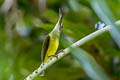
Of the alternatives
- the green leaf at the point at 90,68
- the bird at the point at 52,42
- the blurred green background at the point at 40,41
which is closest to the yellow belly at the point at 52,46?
the bird at the point at 52,42

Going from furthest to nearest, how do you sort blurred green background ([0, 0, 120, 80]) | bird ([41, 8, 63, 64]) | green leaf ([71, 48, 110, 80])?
blurred green background ([0, 0, 120, 80]), bird ([41, 8, 63, 64]), green leaf ([71, 48, 110, 80])

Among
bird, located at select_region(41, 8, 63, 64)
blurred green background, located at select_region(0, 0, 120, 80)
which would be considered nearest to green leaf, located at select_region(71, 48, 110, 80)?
bird, located at select_region(41, 8, 63, 64)

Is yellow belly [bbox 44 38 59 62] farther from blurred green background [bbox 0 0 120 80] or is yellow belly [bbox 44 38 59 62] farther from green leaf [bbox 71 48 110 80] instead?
blurred green background [bbox 0 0 120 80]

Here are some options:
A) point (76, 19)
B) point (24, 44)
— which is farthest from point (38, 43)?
point (76, 19)

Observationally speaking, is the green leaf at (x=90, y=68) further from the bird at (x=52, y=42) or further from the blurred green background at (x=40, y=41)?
the blurred green background at (x=40, y=41)

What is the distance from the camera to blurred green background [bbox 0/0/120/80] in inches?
35.2

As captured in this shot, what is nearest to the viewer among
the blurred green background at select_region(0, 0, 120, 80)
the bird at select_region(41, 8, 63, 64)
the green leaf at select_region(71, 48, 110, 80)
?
the green leaf at select_region(71, 48, 110, 80)

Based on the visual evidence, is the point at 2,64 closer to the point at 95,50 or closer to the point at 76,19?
the point at 95,50

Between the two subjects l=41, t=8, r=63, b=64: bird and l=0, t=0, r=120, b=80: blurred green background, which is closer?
l=41, t=8, r=63, b=64: bird

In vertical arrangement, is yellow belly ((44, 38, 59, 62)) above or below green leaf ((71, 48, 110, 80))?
above

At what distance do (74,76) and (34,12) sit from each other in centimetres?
44

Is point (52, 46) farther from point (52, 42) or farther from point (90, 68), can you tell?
point (90, 68)

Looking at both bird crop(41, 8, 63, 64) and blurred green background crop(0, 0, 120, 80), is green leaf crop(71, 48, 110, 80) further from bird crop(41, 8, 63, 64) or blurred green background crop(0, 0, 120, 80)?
blurred green background crop(0, 0, 120, 80)

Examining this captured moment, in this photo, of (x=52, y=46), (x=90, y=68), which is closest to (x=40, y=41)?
(x=52, y=46)
